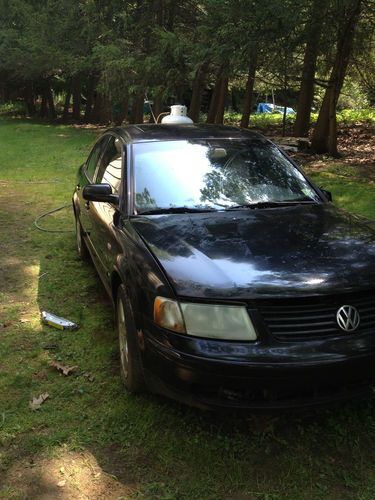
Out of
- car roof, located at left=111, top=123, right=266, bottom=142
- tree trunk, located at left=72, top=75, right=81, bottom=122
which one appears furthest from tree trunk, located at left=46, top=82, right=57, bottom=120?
car roof, located at left=111, top=123, right=266, bottom=142

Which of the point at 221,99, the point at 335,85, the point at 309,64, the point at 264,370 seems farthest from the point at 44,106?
the point at 264,370

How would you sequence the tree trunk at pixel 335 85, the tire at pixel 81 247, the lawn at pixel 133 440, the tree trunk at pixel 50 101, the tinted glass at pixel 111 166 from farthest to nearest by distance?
1. the tree trunk at pixel 50 101
2. the tree trunk at pixel 335 85
3. the tire at pixel 81 247
4. the tinted glass at pixel 111 166
5. the lawn at pixel 133 440

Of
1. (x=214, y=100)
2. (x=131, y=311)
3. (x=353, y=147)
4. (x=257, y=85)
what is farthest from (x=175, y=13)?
(x=131, y=311)

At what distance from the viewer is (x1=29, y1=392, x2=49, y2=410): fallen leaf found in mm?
3342

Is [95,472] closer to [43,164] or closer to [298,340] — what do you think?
[298,340]

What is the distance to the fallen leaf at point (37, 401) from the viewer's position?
3.34 metres

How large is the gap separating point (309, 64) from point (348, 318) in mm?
13846

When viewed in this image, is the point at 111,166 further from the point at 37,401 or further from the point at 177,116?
the point at 177,116

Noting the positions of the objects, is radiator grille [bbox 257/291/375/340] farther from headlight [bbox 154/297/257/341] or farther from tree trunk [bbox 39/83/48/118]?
tree trunk [bbox 39/83/48/118]

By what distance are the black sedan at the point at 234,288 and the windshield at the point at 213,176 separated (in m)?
0.01

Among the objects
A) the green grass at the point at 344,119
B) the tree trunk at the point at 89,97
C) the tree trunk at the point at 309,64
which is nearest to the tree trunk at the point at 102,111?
the tree trunk at the point at 89,97

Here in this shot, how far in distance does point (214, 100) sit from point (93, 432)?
65.7 ft

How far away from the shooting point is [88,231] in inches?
206

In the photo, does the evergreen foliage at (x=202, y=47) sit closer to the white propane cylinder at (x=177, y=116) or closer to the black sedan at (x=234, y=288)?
the white propane cylinder at (x=177, y=116)
